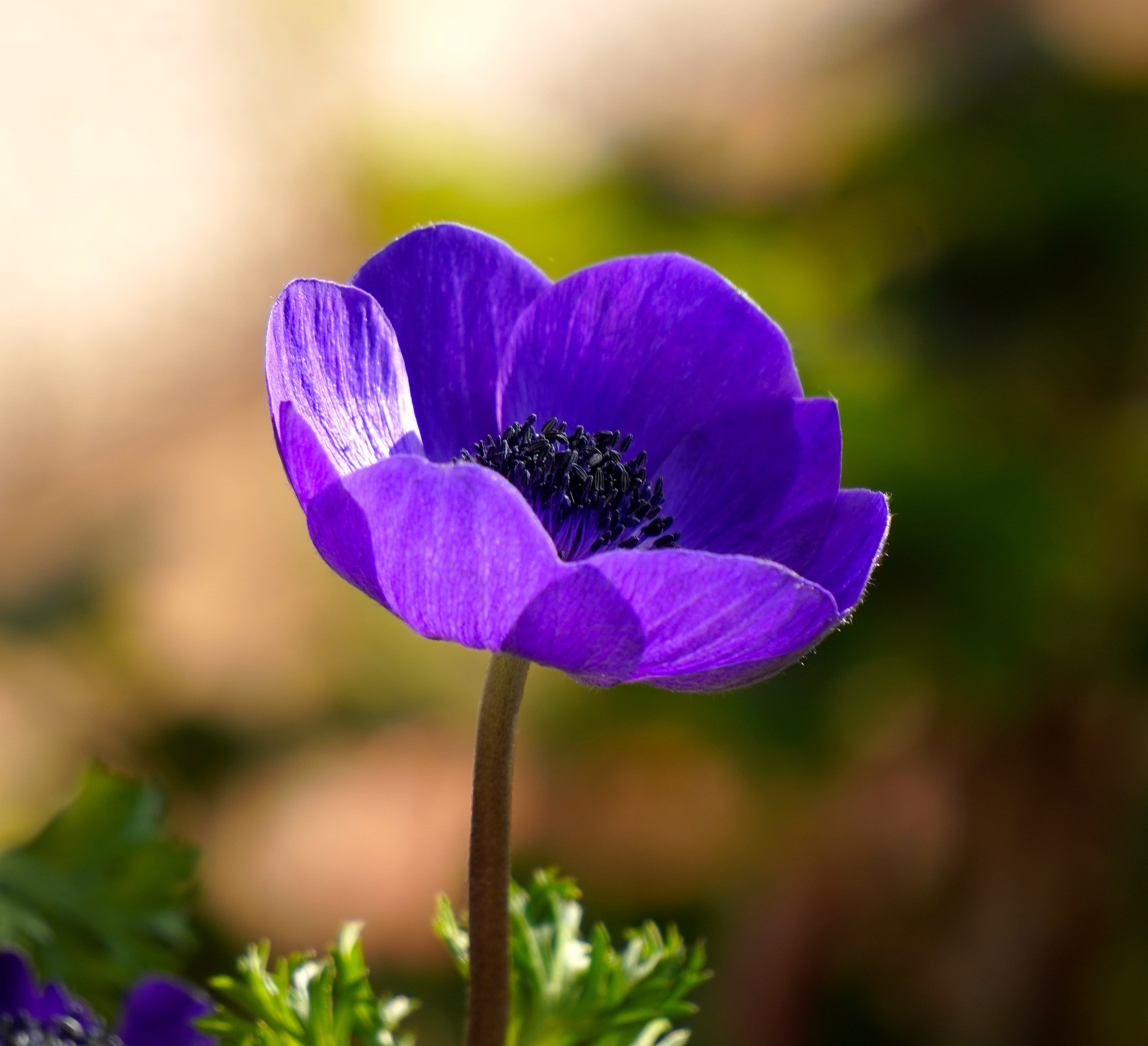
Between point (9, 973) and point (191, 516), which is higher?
point (9, 973)

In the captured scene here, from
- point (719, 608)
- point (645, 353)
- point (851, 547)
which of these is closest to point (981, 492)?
point (645, 353)

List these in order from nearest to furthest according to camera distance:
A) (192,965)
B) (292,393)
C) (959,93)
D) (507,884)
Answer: (507,884) < (292,393) < (192,965) < (959,93)

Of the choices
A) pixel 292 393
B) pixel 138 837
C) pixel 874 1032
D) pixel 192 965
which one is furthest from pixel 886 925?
pixel 292 393

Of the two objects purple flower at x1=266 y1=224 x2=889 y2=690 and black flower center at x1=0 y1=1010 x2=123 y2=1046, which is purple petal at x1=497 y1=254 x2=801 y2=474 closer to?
purple flower at x1=266 y1=224 x2=889 y2=690

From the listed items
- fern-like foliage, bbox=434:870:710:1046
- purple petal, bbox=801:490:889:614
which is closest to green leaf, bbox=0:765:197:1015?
fern-like foliage, bbox=434:870:710:1046

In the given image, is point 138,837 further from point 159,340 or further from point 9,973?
point 159,340

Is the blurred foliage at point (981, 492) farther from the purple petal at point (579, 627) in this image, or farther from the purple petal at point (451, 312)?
the purple petal at point (579, 627)

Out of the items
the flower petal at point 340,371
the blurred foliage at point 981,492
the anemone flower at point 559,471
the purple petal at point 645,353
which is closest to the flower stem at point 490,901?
the anemone flower at point 559,471
